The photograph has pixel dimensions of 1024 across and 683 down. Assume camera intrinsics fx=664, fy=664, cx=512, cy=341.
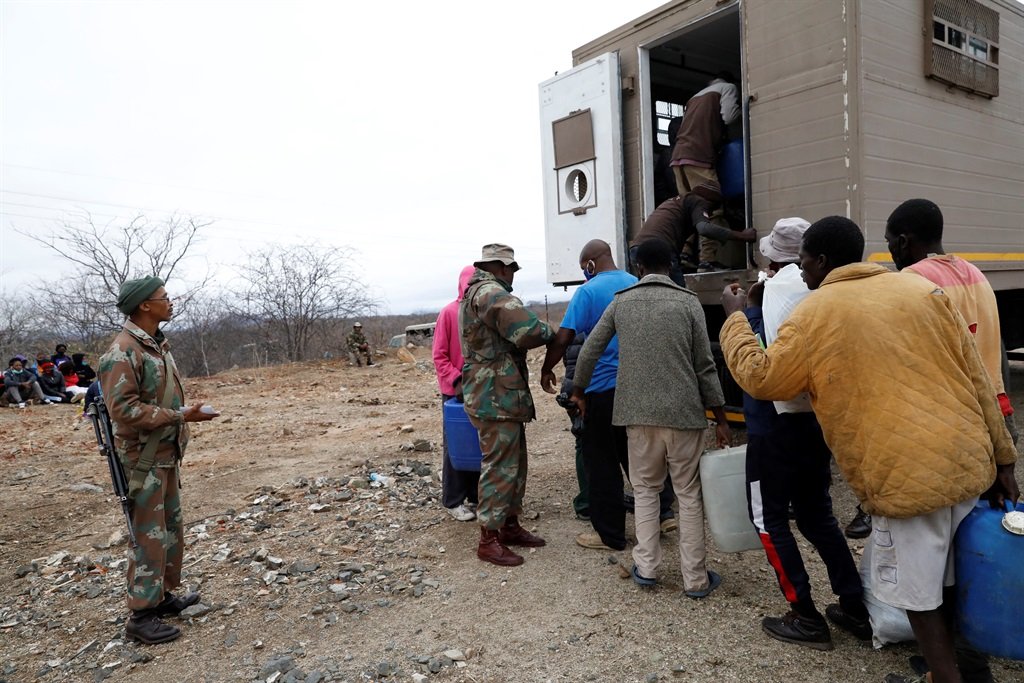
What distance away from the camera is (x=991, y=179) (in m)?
4.82

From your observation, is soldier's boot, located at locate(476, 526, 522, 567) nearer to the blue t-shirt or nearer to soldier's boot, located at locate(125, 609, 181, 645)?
the blue t-shirt

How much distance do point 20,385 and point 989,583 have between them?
543 inches

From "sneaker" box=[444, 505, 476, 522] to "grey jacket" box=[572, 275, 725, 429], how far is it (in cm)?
147

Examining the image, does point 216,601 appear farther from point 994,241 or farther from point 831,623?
point 994,241

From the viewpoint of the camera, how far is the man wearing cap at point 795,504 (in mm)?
2441

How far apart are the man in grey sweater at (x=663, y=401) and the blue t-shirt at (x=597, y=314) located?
32 centimetres

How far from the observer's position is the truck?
12.3 feet

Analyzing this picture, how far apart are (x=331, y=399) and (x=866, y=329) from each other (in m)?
10.1

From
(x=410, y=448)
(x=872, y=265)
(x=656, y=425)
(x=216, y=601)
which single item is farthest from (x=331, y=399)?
(x=872, y=265)

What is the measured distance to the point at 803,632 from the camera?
8.16 feet

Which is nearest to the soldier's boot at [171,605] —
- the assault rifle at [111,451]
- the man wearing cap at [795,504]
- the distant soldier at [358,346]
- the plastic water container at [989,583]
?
the assault rifle at [111,451]

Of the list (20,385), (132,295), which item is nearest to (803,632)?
(132,295)

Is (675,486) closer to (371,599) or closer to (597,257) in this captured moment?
(597,257)

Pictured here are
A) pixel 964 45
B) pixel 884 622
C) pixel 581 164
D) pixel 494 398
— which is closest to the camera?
pixel 884 622
